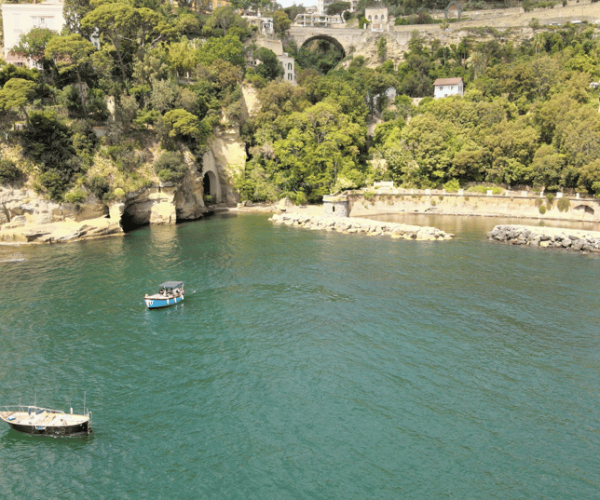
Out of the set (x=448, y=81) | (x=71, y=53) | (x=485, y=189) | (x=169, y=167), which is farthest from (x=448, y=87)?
(x=71, y=53)

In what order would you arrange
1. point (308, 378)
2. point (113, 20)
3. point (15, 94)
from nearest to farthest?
point (308, 378) → point (15, 94) → point (113, 20)

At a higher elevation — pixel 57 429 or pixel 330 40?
pixel 330 40

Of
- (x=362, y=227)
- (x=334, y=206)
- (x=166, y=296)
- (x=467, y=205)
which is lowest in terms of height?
(x=166, y=296)

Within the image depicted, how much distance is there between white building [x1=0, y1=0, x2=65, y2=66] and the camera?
7050 cm

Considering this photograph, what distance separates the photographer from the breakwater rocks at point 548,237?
1999 inches

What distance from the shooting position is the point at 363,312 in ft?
111

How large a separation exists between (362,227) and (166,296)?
1176 inches

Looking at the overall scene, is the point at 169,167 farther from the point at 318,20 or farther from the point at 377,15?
the point at 318,20

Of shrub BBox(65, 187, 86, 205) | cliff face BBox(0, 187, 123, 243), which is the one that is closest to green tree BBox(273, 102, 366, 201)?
cliff face BBox(0, 187, 123, 243)

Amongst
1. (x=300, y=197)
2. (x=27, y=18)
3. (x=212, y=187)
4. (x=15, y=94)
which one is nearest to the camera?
(x=15, y=94)

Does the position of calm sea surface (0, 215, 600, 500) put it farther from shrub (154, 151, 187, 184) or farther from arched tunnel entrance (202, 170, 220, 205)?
arched tunnel entrance (202, 170, 220, 205)

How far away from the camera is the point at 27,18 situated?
7056 centimetres

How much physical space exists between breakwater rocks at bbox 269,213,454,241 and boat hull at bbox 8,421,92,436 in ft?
134

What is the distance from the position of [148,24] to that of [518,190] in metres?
57.3
